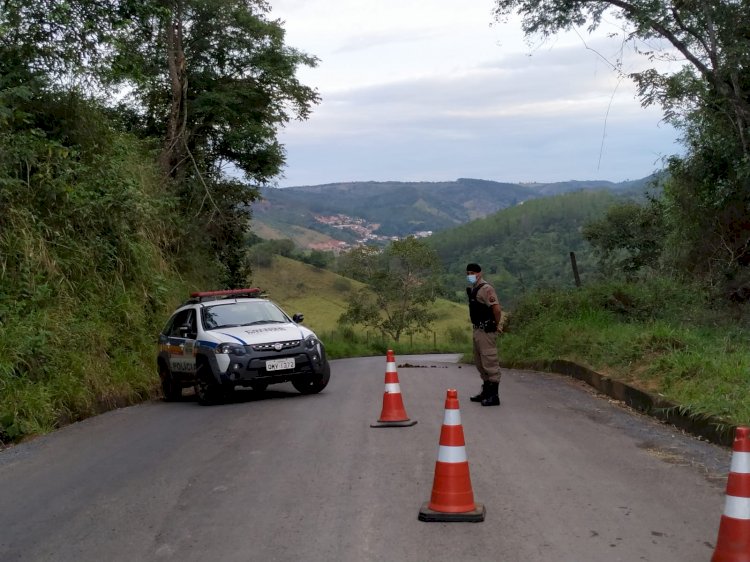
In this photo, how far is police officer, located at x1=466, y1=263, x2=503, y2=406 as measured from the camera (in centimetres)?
1168

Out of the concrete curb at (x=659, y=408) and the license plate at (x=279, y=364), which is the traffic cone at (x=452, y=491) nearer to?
the concrete curb at (x=659, y=408)

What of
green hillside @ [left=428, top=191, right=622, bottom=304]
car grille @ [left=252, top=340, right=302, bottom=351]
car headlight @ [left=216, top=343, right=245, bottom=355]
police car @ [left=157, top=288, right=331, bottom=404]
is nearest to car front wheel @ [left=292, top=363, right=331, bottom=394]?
police car @ [left=157, top=288, right=331, bottom=404]

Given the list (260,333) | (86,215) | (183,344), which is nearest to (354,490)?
(260,333)

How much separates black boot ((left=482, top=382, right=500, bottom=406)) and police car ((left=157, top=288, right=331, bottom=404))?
298cm

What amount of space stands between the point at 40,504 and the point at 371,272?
2906 inches

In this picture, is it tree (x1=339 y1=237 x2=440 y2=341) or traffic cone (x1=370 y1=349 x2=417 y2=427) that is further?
tree (x1=339 y1=237 x2=440 y2=341)

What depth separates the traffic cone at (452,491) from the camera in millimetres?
5828

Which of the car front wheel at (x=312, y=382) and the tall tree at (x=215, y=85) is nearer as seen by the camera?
the car front wheel at (x=312, y=382)

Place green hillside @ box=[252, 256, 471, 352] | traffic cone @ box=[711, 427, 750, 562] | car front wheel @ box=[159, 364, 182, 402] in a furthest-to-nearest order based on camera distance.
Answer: green hillside @ box=[252, 256, 471, 352] < car front wheel @ box=[159, 364, 182, 402] < traffic cone @ box=[711, 427, 750, 562]

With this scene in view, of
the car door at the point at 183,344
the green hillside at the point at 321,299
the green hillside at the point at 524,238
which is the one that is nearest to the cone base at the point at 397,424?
→ the car door at the point at 183,344

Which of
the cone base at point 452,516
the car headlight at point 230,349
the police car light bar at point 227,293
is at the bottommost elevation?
the cone base at point 452,516

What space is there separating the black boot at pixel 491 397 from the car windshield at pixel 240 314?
13.7 feet

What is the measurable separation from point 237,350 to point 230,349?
0.11 meters

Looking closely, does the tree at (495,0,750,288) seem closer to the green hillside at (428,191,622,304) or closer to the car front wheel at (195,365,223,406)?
the car front wheel at (195,365,223,406)
